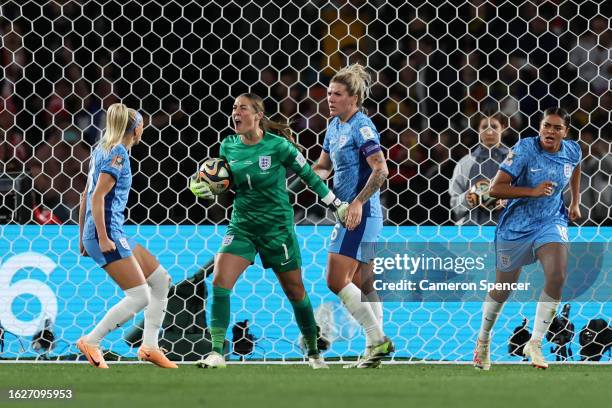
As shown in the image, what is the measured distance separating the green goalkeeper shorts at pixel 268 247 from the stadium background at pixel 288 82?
1597 mm

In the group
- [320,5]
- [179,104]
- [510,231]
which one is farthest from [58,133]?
[510,231]

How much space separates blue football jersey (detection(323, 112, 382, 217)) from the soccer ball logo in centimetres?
72

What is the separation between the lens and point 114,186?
685 cm

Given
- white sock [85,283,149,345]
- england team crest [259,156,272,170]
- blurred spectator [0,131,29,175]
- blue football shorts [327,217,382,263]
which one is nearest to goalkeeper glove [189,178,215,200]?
england team crest [259,156,272,170]

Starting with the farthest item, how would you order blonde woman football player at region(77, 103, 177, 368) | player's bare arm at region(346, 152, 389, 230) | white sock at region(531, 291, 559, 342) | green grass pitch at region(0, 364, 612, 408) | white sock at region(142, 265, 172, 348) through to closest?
white sock at region(531, 291, 559, 342)
white sock at region(142, 265, 172, 348)
player's bare arm at region(346, 152, 389, 230)
blonde woman football player at region(77, 103, 177, 368)
green grass pitch at region(0, 364, 612, 408)

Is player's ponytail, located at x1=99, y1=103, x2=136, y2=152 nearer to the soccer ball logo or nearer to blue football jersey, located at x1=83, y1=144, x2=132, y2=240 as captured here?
blue football jersey, located at x1=83, y1=144, x2=132, y2=240

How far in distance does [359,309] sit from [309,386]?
1478mm

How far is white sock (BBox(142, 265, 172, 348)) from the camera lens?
7.08m

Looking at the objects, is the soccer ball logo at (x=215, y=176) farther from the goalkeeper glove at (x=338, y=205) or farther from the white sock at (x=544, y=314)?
the white sock at (x=544, y=314)

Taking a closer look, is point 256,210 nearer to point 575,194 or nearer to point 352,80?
point 352,80

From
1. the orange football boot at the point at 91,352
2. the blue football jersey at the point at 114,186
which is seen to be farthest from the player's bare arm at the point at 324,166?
the orange football boot at the point at 91,352

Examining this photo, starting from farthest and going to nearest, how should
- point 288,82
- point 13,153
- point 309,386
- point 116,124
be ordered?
point 288,82, point 13,153, point 116,124, point 309,386

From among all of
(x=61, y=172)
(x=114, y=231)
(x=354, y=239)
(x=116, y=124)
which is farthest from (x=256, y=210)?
(x=61, y=172)

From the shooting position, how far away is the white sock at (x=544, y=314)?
7203 mm
